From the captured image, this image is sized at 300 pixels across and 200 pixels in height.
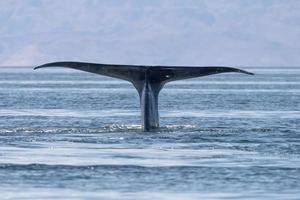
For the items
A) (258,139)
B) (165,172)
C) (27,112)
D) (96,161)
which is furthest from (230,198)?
(27,112)

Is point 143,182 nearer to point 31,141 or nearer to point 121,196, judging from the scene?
point 121,196

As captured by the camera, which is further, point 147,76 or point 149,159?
point 147,76

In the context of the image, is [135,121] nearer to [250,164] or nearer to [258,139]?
[258,139]

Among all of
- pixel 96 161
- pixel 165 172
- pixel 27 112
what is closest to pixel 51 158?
pixel 96 161

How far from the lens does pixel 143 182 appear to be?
2334 centimetres

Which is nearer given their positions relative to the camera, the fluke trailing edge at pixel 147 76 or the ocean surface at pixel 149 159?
the ocean surface at pixel 149 159

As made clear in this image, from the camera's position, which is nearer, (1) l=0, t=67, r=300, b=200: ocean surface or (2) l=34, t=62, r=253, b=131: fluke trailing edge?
(1) l=0, t=67, r=300, b=200: ocean surface

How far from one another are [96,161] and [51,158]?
1.11 metres

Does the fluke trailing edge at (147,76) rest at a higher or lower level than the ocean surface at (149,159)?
higher

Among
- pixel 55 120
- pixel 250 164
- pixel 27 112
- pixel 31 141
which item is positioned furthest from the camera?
pixel 27 112

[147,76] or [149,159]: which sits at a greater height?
[147,76]

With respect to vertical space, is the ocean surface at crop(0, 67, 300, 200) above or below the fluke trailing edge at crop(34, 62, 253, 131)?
below

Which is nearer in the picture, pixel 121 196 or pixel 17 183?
pixel 121 196

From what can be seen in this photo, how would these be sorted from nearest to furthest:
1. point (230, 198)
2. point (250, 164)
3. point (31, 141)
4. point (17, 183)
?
point (230, 198) → point (17, 183) → point (250, 164) → point (31, 141)
